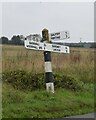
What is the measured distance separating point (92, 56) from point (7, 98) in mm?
11561

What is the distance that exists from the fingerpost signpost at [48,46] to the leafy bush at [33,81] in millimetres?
450

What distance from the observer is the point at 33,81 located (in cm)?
995

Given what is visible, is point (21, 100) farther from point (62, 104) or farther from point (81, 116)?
point (81, 116)

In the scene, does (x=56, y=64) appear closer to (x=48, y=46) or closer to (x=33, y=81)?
(x=33, y=81)

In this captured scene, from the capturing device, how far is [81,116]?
725 cm

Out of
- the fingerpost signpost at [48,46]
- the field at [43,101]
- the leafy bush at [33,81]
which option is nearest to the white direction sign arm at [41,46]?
the fingerpost signpost at [48,46]

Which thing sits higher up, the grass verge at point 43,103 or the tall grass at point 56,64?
the tall grass at point 56,64

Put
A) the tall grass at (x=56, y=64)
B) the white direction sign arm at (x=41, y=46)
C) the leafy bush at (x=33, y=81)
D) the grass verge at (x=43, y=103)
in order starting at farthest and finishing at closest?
the tall grass at (x=56, y=64) → the leafy bush at (x=33, y=81) → the white direction sign arm at (x=41, y=46) → the grass verge at (x=43, y=103)

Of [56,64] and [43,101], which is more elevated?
[56,64]

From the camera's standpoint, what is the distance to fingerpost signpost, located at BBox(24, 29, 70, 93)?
945cm

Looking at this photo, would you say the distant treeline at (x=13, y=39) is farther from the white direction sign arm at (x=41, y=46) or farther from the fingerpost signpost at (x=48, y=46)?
the white direction sign arm at (x=41, y=46)

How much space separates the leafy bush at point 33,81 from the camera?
969cm

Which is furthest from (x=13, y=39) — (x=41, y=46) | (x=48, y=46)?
(x=41, y=46)

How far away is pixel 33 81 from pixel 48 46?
114 cm
